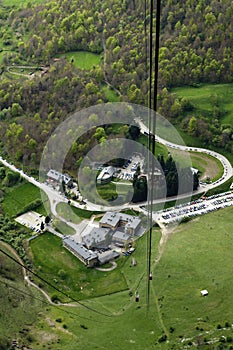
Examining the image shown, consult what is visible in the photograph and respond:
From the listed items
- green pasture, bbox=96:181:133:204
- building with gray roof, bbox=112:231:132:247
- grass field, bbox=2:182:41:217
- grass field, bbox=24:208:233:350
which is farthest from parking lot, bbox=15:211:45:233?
grass field, bbox=24:208:233:350

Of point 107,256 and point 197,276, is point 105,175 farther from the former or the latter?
point 197,276

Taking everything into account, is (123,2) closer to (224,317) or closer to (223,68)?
(223,68)

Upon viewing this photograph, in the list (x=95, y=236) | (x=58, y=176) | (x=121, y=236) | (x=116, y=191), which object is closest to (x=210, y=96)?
(x=116, y=191)

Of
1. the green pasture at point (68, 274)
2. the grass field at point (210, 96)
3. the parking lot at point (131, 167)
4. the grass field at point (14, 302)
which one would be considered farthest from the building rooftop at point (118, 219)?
the grass field at point (210, 96)

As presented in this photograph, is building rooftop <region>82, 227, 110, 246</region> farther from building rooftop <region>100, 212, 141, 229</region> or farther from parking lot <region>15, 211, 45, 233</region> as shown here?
parking lot <region>15, 211, 45, 233</region>

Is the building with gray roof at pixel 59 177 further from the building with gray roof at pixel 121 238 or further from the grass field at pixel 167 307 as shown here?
the grass field at pixel 167 307

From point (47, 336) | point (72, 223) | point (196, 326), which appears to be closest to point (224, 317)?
point (196, 326)
